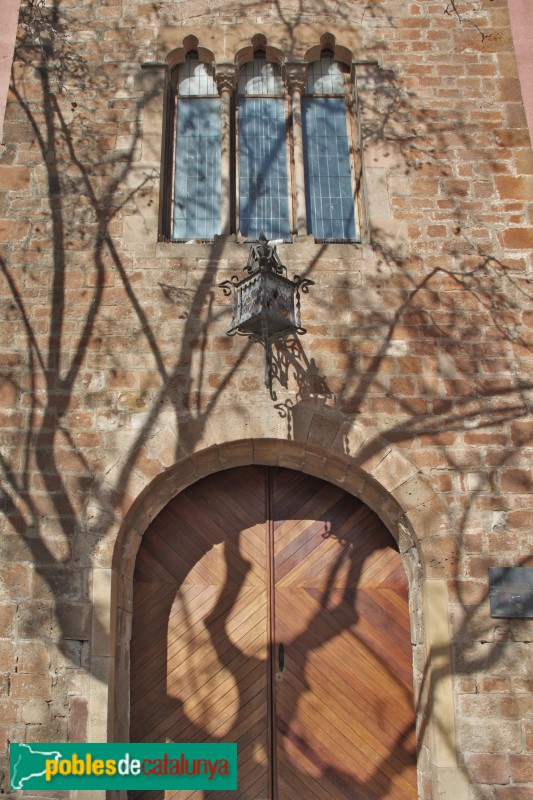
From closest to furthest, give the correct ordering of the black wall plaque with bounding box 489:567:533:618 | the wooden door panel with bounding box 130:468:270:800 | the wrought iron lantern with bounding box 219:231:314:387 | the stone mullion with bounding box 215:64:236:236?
1. the black wall plaque with bounding box 489:567:533:618
2. the wrought iron lantern with bounding box 219:231:314:387
3. the wooden door panel with bounding box 130:468:270:800
4. the stone mullion with bounding box 215:64:236:236

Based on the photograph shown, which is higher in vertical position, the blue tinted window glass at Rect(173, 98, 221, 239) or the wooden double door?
the blue tinted window glass at Rect(173, 98, 221, 239)

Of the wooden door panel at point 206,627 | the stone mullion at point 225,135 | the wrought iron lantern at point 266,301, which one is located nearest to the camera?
the wrought iron lantern at point 266,301

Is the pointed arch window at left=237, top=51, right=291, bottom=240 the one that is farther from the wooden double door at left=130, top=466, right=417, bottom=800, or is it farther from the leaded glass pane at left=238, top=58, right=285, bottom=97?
the wooden double door at left=130, top=466, right=417, bottom=800

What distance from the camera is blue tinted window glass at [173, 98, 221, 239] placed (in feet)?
18.2

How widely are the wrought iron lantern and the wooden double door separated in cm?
100

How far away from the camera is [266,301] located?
15.0 ft

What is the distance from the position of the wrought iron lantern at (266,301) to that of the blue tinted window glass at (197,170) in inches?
29.8

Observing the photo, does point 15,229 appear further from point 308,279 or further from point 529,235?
point 529,235

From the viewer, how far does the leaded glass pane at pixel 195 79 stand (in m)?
5.90

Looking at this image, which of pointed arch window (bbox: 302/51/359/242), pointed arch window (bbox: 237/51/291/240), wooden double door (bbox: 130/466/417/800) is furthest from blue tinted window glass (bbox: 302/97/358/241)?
wooden double door (bbox: 130/466/417/800)

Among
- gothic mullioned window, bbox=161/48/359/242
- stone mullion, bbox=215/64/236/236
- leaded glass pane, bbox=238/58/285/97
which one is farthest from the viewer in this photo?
leaded glass pane, bbox=238/58/285/97

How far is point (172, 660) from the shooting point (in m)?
4.84

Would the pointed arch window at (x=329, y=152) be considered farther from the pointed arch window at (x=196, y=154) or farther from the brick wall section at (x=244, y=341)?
the pointed arch window at (x=196, y=154)

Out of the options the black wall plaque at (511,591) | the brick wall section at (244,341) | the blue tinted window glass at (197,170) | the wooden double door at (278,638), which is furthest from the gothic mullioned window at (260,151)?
the black wall plaque at (511,591)
